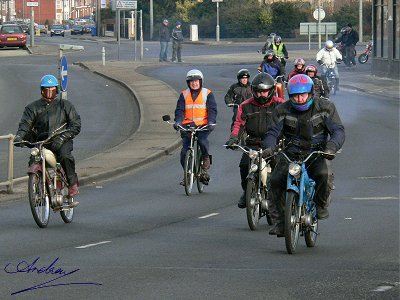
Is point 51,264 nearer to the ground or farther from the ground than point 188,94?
nearer to the ground

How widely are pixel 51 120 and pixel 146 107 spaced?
65.4 ft

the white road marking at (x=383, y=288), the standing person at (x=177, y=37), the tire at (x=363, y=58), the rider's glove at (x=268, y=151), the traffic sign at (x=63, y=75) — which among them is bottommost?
the white road marking at (x=383, y=288)

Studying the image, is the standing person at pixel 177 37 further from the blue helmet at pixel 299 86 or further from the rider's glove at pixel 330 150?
the rider's glove at pixel 330 150

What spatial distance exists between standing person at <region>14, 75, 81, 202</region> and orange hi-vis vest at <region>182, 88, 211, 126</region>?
12.1 feet

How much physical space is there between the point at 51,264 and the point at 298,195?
2545 millimetres

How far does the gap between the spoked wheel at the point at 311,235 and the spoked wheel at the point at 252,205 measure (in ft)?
4.93

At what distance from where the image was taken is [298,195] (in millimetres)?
11828

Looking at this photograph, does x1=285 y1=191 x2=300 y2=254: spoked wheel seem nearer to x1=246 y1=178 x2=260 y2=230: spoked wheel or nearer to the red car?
x1=246 y1=178 x2=260 y2=230: spoked wheel

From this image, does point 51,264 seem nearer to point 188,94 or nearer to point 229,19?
point 188,94

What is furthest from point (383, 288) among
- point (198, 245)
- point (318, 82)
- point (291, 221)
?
point (318, 82)

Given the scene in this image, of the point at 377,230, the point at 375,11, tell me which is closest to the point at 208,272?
the point at 377,230

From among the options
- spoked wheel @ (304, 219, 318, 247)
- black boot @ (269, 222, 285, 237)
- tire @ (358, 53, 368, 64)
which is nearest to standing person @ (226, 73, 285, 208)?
spoked wheel @ (304, 219, 318, 247)

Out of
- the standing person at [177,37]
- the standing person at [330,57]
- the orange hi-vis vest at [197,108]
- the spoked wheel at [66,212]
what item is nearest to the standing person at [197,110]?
the orange hi-vis vest at [197,108]

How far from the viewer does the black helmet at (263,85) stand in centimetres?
1445
